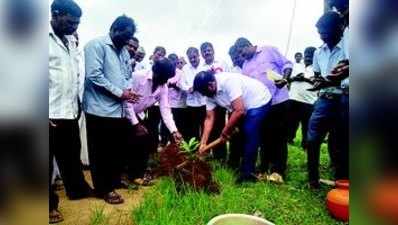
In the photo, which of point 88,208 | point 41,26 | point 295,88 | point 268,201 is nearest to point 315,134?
point 268,201

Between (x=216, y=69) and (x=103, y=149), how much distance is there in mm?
1596

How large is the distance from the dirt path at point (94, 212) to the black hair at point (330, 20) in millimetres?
1834

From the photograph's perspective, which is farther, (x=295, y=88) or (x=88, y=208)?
(x=295, y=88)

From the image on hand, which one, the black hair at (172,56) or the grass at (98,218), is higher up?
the black hair at (172,56)

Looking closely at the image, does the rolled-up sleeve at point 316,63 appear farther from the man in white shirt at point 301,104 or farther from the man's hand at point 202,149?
the man's hand at point 202,149

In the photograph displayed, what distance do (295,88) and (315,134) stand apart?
0.96 metres

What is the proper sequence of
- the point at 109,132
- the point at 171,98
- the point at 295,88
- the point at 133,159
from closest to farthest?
the point at 109,132 → the point at 133,159 → the point at 295,88 → the point at 171,98

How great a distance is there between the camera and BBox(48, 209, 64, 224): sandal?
7.97ft

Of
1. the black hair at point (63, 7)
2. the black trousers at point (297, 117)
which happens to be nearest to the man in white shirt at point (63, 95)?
the black hair at point (63, 7)

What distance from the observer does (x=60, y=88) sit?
255 cm

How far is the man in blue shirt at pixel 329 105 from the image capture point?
2.84m

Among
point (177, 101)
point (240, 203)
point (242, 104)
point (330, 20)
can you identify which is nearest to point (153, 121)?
point (177, 101)

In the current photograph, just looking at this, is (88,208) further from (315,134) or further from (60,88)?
(315,134)

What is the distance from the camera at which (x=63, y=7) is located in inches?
93.1
